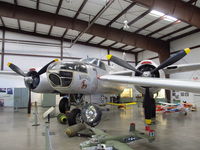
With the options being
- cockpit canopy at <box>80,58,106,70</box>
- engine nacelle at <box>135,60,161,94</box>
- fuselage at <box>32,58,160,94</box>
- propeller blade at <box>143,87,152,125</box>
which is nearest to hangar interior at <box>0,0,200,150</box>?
engine nacelle at <box>135,60,161,94</box>

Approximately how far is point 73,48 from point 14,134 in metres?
16.2

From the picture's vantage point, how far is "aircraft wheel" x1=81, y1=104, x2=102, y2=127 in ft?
17.9

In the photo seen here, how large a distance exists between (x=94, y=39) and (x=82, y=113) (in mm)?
16011

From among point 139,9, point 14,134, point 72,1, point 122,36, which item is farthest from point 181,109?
point 72,1

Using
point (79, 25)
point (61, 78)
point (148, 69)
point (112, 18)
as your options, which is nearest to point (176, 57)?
point (148, 69)

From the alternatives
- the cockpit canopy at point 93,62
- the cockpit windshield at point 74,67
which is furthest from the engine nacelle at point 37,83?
the cockpit windshield at point 74,67

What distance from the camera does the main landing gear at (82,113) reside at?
18.0 ft

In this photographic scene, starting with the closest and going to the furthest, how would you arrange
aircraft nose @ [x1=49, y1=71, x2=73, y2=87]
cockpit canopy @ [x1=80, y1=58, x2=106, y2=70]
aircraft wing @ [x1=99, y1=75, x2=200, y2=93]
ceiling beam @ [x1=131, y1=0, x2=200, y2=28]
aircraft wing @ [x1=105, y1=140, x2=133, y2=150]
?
aircraft wing @ [x1=99, y1=75, x2=200, y2=93] < aircraft wing @ [x1=105, y1=140, x2=133, y2=150] < aircraft nose @ [x1=49, y1=71, x2=73, y2=87] < cockpit canopy @ [x1=80, y1=58, x2=106, y2=70] < ceiling beam @ [x1=131, y1=0, x2=200, y2=28]

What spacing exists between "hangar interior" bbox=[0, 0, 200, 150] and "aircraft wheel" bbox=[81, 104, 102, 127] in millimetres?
970

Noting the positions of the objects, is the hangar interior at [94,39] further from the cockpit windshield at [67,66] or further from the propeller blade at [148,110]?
the cockpit windshield at [67,66]

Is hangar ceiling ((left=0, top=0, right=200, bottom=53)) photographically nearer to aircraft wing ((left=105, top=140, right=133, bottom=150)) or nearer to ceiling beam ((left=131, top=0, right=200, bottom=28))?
ceiling beam ((left=131, top=0, right=200, bottom=28))

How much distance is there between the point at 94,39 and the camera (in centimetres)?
2050

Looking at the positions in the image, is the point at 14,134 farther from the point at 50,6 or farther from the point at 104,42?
the point at 104,42

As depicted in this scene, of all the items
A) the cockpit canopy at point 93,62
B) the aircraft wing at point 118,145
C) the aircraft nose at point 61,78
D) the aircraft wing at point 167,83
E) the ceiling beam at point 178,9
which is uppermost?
the ceiling beam at point 178,9
